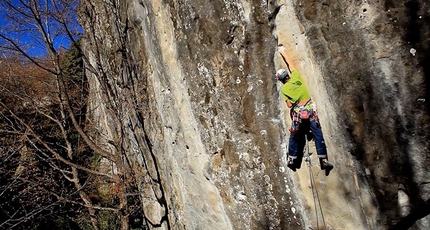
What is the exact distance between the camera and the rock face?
3363 mm

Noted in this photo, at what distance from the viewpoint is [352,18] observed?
11.3 feet

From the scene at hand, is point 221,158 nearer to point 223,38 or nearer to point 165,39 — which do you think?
point 223,38

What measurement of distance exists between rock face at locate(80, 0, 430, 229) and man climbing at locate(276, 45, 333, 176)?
0.36ft

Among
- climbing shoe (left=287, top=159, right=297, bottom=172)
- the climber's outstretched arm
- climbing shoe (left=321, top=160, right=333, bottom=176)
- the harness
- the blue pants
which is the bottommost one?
climbing shoe (left=321, top=160, right=333, bottom=176)

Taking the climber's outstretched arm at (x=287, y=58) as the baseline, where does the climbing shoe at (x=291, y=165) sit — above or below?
below

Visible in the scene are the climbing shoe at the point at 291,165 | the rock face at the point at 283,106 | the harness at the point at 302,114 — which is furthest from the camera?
the climbing shoe at the point at 291,165

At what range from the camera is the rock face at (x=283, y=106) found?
11.0ft

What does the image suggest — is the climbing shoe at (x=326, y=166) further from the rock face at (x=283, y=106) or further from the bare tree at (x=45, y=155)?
the bare tree at (x=45, y=155)

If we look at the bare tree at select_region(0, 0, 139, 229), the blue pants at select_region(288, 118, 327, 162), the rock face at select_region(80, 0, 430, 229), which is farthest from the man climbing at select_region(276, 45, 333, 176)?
the bare tree at select_region(0, 0, 139, 229)

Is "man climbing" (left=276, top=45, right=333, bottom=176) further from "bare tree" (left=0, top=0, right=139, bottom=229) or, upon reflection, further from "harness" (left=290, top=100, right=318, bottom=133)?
"bare tree" (left=0, top=0, right=139, bottom=229)

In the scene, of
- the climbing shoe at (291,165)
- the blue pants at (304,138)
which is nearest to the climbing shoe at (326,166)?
the blue pants at (304,138)

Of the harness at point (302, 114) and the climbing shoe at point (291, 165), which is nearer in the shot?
the harness at point (302, 114)

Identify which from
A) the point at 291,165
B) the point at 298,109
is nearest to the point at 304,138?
the point at 291,165

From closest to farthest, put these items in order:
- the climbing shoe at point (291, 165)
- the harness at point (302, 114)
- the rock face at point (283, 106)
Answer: the rock face at point (283, 106)
the harness at point (302, 114)
the climbing shoe at point (291, 165)
